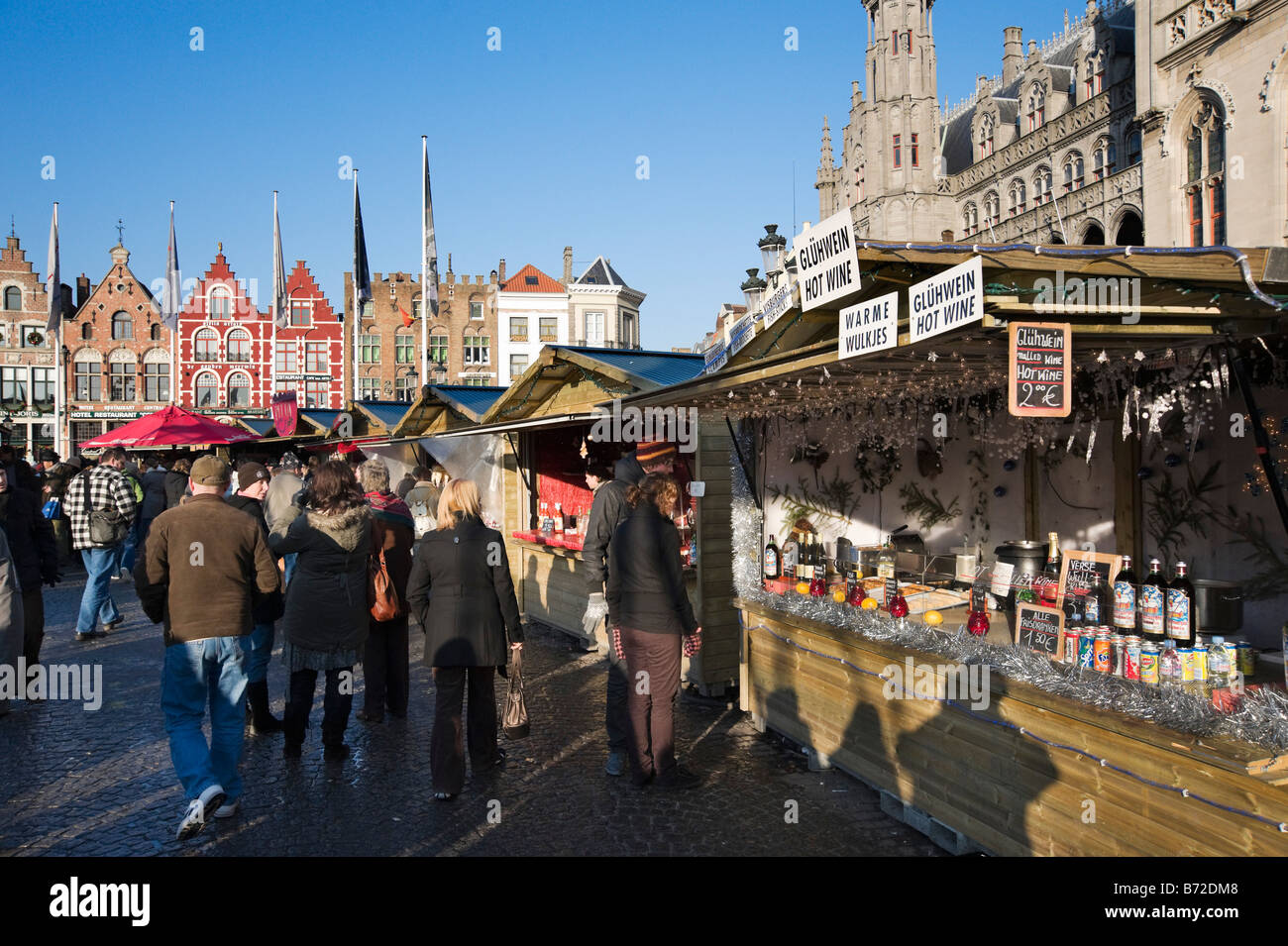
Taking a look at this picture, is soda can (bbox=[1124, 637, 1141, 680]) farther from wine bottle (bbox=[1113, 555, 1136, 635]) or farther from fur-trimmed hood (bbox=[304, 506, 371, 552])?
fur-trimmed hood (bbox=[304, 506, 371, 552])

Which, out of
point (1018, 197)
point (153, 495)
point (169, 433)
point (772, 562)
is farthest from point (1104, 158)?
point (153, 495)

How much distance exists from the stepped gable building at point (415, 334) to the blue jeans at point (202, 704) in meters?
47.6

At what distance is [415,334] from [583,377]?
44.7 m

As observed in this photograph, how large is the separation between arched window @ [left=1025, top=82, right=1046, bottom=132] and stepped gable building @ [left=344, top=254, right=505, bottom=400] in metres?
30.4

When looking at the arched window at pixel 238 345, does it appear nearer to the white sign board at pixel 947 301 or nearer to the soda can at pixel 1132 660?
the white sign board at pixel 947 301

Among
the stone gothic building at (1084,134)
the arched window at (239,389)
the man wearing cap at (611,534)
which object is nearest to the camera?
the man wearing cap at (611,534)

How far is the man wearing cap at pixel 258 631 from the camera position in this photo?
5582mm

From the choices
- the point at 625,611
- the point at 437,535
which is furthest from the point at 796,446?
the point at 437,535

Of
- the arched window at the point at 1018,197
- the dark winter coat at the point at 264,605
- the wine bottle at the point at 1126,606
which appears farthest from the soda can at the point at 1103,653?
the arched window at the point at 1018,197

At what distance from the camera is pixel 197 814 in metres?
4.39

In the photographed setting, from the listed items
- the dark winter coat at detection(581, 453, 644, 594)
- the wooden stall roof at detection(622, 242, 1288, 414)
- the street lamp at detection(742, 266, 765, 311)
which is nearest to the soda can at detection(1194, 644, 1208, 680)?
the wooden stall roof at detection(622, 242, 1288, 414)
